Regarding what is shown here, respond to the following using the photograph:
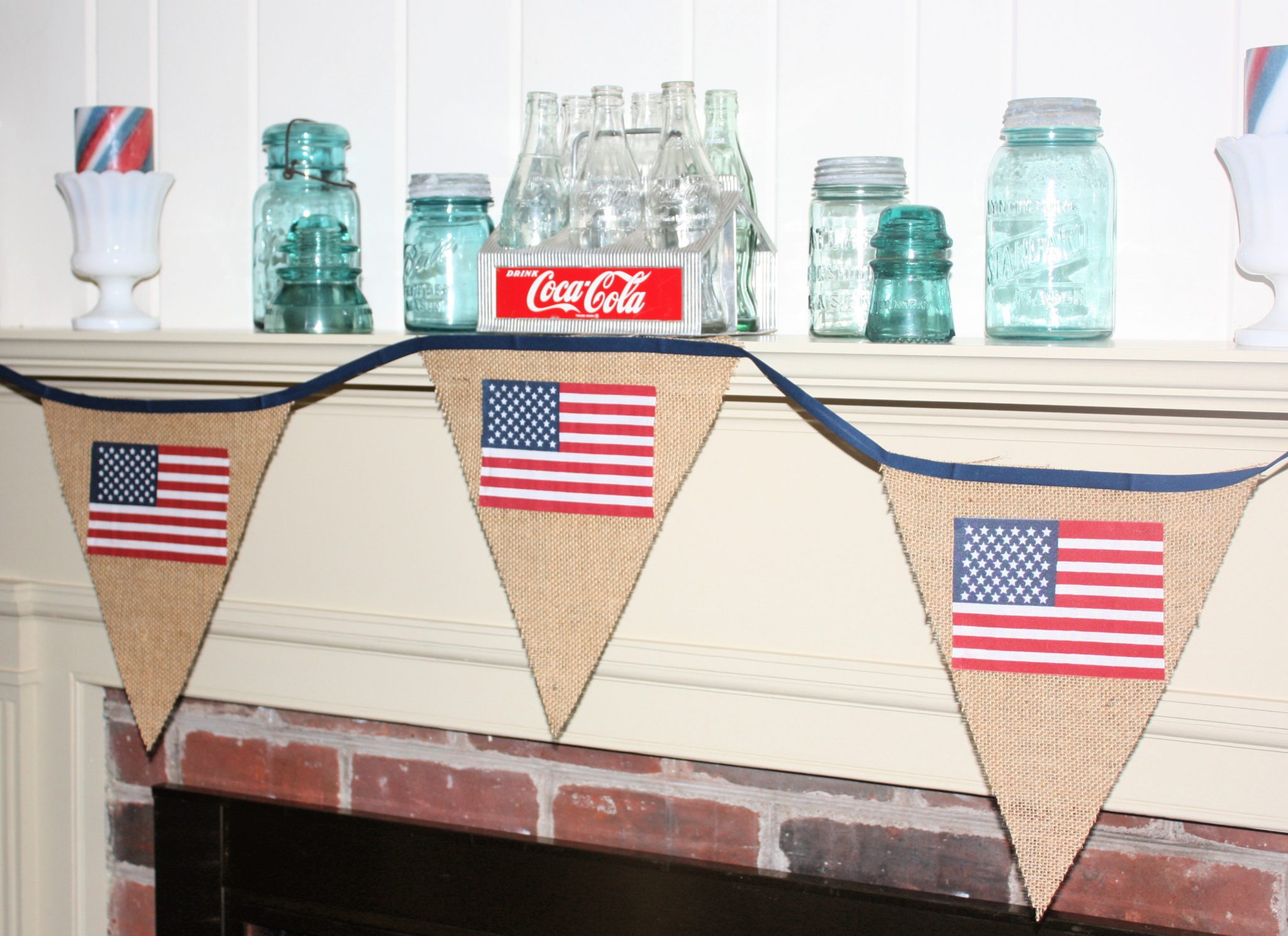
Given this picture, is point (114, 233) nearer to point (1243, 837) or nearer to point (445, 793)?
point (445, 793)

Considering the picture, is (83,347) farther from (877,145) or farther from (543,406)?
(877,145)

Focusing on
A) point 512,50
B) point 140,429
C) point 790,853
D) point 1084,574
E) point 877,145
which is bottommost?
point 790,853

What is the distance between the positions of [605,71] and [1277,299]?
617mm

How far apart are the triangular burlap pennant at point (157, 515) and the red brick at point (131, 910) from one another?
253 mm

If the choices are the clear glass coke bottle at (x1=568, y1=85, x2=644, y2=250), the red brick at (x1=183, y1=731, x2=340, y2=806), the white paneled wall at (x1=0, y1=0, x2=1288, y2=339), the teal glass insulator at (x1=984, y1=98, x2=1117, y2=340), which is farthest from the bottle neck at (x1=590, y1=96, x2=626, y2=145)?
the red brick at (x1=183, y1=731, x2=340, y2=806)

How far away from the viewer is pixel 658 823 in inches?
44.2

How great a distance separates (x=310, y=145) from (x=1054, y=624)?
82 cm

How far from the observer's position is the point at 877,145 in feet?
3.47

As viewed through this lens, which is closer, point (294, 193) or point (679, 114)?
point (679, 114)

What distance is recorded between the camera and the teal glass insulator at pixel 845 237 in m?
1.00

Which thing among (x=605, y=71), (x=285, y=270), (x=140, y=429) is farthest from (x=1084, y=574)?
(x=140, y=429)

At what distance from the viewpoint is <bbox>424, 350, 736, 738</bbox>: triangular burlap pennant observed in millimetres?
968

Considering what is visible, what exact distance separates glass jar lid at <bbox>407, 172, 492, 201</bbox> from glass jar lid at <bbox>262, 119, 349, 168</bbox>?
128 mm

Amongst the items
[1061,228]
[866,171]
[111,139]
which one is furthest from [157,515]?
[1061,228]
